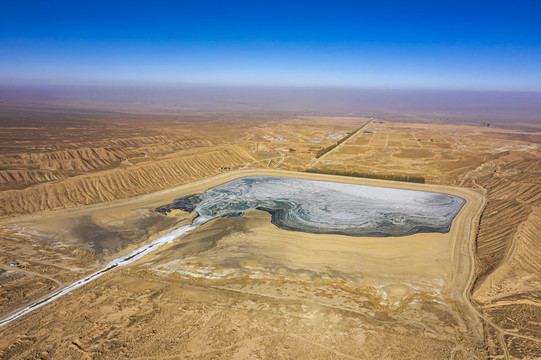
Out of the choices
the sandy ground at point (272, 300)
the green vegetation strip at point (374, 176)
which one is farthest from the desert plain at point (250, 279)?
the green vegetation strip at point (374, 176)

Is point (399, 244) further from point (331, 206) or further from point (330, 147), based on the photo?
point (330, 147)

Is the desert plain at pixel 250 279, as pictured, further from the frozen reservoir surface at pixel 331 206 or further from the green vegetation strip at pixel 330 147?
the green vegetation strip at pixel 330 147

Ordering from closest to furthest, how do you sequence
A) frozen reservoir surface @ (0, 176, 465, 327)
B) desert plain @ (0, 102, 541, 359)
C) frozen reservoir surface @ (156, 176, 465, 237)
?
1. desert plain @ (0, 102, 541, 359)
2. frozen reservoir surface @ (0, 176, 465, 327)
3. frozen reservoir surface @ (156, 176, 465, 237)

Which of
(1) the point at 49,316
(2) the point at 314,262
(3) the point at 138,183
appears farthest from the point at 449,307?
(3) the point at 138,183

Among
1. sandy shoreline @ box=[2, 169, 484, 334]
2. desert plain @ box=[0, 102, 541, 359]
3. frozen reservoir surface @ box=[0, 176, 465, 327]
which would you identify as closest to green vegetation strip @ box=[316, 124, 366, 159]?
frozen reservoir surface @ box=[0, 176, 465, 327]

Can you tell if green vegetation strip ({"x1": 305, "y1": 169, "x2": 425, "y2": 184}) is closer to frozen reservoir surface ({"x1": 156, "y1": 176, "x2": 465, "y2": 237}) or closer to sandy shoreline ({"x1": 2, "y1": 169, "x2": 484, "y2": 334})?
frozen reservoir surface ({"x1": 156, "y1": 176, "x2": 465, "y2": 237})

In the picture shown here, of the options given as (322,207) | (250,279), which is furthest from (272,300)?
(322,207)

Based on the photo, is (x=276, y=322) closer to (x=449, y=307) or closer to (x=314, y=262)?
(x=314, y=262)
